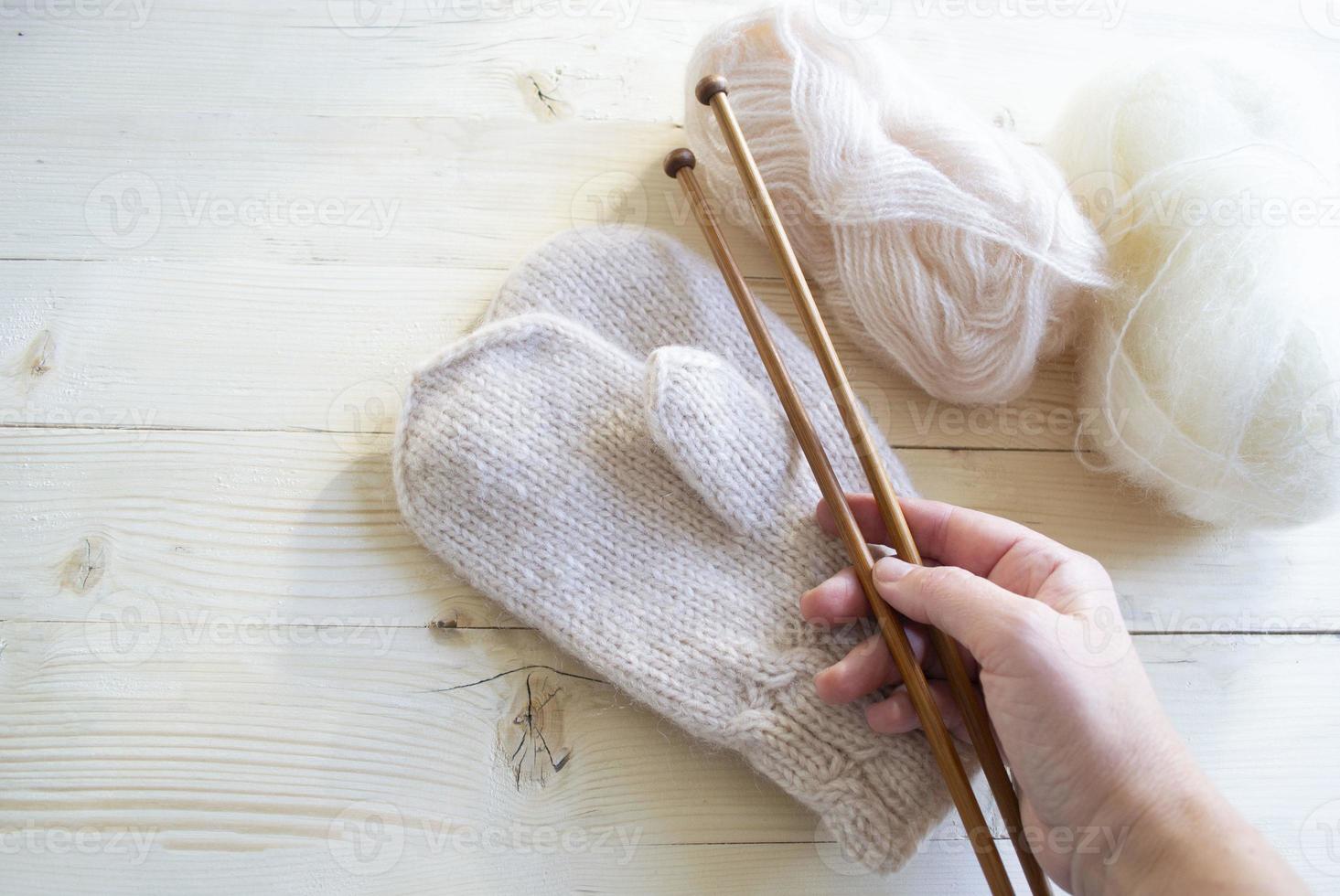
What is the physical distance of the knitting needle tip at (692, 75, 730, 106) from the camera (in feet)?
2.47

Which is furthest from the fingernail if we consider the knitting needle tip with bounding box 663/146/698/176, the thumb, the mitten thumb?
the knitting needle tip with bounding box 663/146/698/176

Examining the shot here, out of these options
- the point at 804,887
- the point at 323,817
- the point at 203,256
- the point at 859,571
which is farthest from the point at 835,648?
the point at 203,256

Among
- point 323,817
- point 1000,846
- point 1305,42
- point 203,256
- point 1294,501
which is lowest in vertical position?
point 323,817

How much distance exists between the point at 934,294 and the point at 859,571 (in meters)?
0.25

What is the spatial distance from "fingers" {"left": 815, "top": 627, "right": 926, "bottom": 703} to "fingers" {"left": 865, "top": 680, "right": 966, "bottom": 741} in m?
0.02

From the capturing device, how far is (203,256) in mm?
850

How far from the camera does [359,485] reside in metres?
0.79

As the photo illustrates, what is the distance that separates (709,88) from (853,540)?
41cm

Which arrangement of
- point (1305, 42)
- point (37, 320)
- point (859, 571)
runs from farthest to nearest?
point (1305, 42)
point (37, 320)
point (859, 571)

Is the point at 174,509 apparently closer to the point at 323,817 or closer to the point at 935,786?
the point at 323,817

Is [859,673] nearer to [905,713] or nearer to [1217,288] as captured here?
[905,713]

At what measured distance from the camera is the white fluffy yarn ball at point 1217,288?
0.67 m

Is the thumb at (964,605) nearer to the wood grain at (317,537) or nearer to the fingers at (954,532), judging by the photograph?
the fingers at (954,532)

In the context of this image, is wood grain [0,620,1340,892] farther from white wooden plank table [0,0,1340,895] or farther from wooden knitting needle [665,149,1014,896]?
wooden knitting needle [665,149,1014,896]
